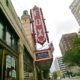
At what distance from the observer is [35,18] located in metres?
19.1

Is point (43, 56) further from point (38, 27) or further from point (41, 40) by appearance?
point (38, 27)

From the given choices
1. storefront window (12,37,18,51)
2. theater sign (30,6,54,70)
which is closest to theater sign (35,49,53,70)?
theater sign (30,6,54,70)

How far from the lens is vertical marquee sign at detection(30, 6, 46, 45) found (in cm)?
1766

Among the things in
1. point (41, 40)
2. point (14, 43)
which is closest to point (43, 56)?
point (41, 40)

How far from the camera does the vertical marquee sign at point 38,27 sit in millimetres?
17656

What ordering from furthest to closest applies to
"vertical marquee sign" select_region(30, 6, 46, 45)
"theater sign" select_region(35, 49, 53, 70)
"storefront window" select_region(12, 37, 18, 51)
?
"vertical marquee sign" select_region(30, 6, 46, 45) → "theater sign" select_region(35, 49, 53, 70) → "storefront window" select_region(12, 37, 18, 51)

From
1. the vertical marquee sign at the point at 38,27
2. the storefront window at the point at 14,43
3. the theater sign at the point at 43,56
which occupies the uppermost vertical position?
the vertical marquee sign at the point at 38,27

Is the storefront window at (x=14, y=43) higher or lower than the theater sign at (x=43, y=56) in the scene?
lower

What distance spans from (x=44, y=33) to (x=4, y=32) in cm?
1144

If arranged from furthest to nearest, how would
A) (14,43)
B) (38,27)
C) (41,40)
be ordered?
(38,27) < (41,40) < (14,43)


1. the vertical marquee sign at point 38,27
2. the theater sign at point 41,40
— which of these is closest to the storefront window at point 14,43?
the theater sign at point 41,40

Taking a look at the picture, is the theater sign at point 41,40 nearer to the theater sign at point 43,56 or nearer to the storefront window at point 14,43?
the theater sign at point 43,56

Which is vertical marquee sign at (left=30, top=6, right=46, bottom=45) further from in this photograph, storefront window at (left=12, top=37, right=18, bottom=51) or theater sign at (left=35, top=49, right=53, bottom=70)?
storefront window at (left=12, top=37, right=18, bottom=51)

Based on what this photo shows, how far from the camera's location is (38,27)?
18281 mm
